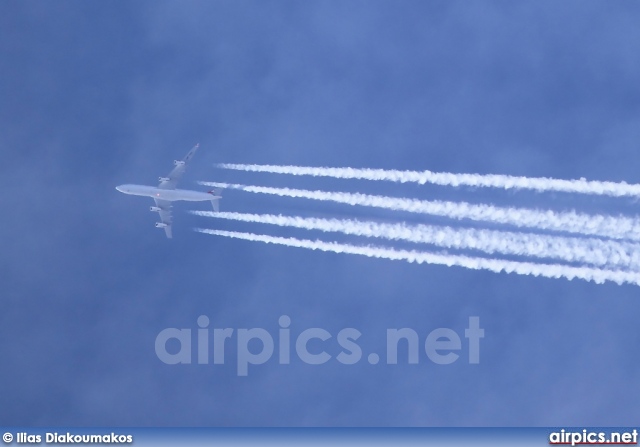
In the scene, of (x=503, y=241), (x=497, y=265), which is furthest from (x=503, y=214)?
(x=497, y=265)

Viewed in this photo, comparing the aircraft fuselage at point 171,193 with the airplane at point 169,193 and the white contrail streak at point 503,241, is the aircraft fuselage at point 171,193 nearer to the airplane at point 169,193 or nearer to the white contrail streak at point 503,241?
the airplane at point 169,193

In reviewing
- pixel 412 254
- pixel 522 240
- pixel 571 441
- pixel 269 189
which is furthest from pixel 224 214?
pixel 571 441

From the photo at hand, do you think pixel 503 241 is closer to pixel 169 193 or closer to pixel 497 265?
pixel 497 265

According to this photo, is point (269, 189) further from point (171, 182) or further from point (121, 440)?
point (121, 440)

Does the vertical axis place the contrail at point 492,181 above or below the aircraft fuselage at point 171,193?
below

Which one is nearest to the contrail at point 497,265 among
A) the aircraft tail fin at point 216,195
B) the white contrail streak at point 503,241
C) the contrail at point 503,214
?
the white contrail streak at point 503,241

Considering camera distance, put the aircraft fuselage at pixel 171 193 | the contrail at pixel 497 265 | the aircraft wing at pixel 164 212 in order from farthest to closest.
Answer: the aircraft wing at pixel 164 212 < the aircraft fuselage at pixel 171 193 < the contrail at pixel 497 265
